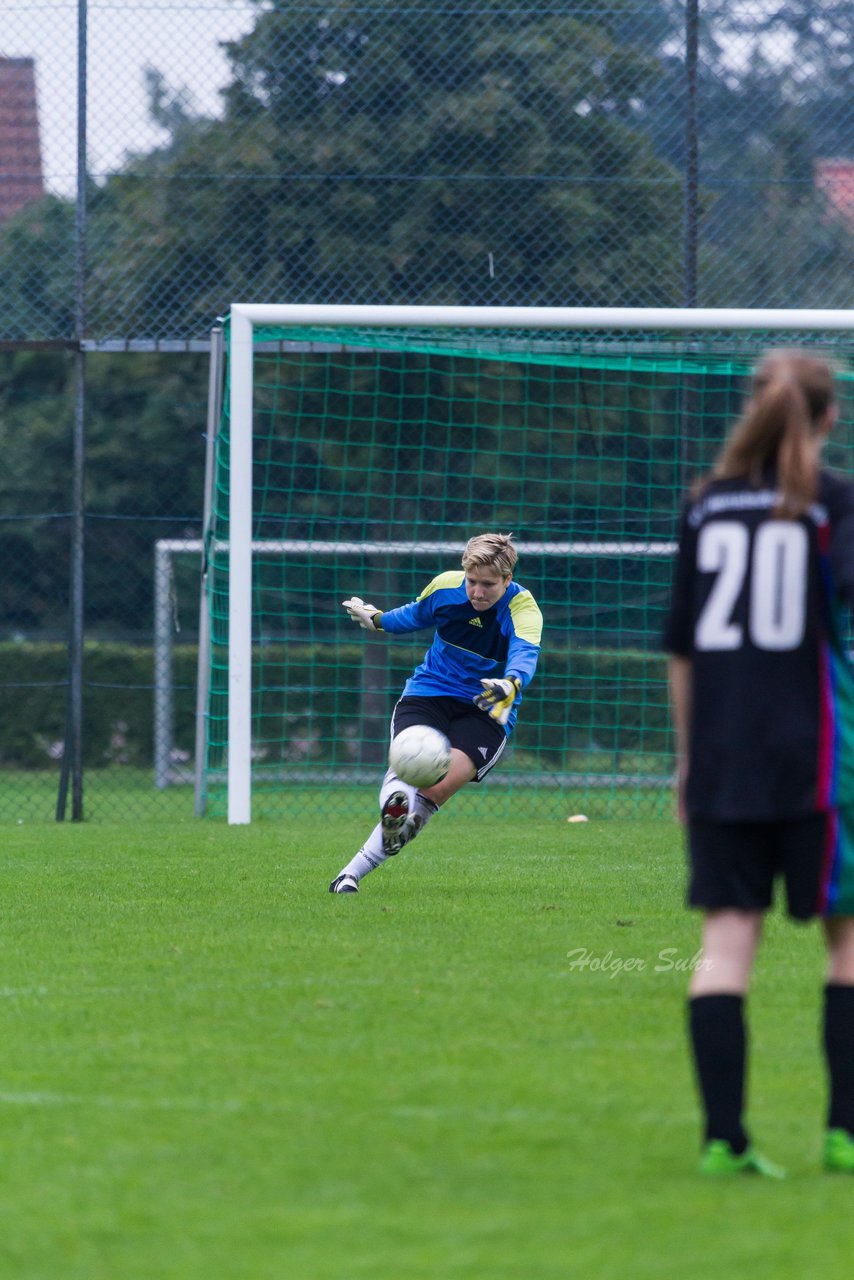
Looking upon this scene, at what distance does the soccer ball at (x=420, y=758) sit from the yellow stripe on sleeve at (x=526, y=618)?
582 millimetres

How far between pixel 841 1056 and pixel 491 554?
4.13m

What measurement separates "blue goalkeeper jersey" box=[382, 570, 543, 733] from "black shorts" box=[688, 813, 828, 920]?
167 inches

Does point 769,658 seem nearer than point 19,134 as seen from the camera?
Yes

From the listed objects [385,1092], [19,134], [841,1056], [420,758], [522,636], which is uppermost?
[19,134]

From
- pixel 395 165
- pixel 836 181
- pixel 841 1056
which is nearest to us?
pixel 841 1056

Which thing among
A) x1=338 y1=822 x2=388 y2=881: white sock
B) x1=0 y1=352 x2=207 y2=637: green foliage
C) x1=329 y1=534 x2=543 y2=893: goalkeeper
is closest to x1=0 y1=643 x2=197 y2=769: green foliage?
x1=0 y1=352 x2=207 y2=637: green foliage

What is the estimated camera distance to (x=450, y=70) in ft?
41.7

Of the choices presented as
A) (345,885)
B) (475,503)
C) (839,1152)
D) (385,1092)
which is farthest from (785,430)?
(475,503)

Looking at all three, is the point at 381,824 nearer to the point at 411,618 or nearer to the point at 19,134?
the point at 411,618

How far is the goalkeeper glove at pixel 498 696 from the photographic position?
6926 mm

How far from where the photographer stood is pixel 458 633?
25.7ft

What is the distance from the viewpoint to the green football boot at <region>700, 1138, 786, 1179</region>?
338 cm

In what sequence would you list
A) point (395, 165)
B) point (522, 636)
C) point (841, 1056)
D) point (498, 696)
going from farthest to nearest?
1. point (395, 165)
2. point (522, 636)
3. point (498, 696)
4. point (841, 1056)

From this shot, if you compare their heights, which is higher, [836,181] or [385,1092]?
[836,181]
